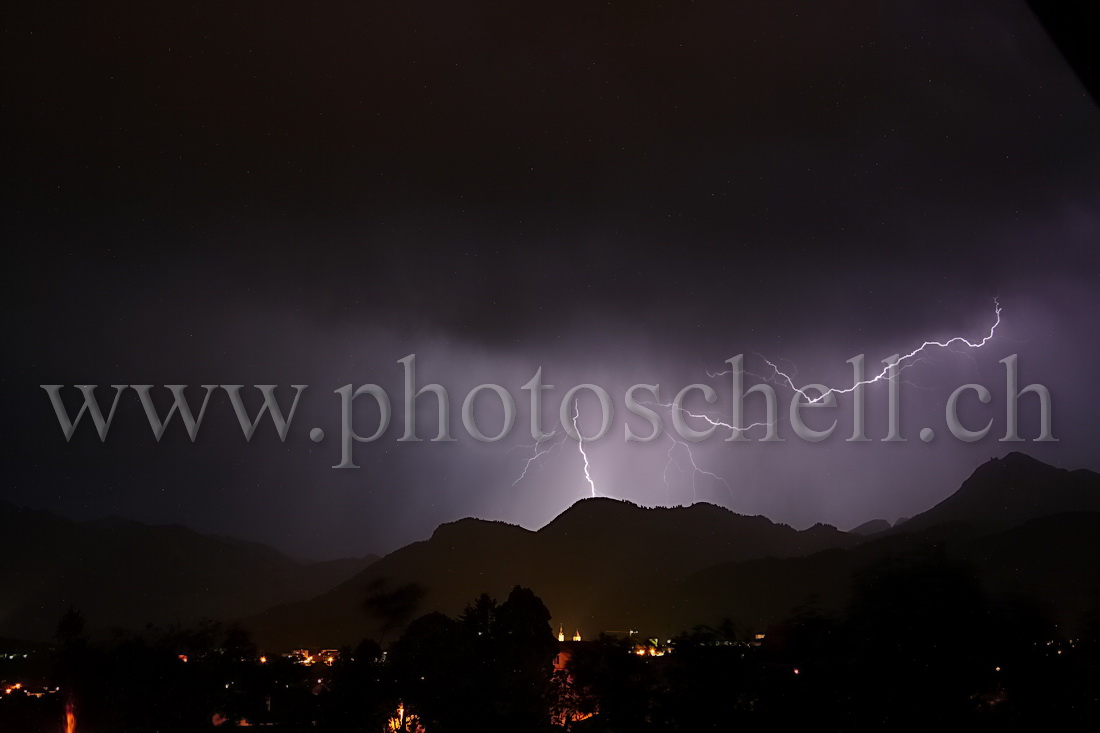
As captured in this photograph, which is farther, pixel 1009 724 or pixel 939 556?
pixel 939 556

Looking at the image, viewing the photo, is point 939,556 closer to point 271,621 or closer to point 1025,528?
point 1025,528

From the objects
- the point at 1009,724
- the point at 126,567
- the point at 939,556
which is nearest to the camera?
the point at 1009,724

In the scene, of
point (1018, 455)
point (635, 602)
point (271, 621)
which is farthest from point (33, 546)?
point (1018, 455)

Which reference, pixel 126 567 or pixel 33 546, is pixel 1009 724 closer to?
pixel 126 567

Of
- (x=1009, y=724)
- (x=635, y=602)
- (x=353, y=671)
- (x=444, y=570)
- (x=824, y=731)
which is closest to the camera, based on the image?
(x=1009, y=724)

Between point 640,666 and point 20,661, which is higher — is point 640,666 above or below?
above

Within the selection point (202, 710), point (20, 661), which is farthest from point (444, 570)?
point (202, 710)

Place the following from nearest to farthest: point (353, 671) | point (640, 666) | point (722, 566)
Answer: point (640, 666)
point (353, 671)
point (722, 566)

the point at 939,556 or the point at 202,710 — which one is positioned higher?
the point at 939,556

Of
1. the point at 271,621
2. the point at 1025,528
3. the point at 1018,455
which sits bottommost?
the point at 271,621
